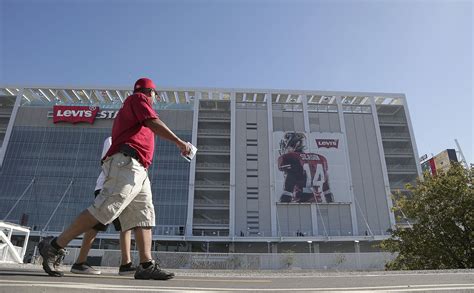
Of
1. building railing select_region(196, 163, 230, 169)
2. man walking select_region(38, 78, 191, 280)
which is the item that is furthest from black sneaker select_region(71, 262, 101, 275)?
building railing select_region(196, 163, 230, 169)

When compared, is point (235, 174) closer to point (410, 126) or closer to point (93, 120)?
point (93, 120)

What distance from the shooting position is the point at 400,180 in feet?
177

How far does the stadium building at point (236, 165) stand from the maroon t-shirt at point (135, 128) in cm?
4331

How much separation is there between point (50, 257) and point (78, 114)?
57.1 metres

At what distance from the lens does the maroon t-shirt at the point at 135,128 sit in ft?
9.05

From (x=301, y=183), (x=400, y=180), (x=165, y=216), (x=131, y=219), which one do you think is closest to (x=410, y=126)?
(x=400, y=180)

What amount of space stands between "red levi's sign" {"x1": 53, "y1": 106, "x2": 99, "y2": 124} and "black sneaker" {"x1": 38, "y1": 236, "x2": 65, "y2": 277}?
5555 cm

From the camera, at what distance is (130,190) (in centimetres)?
260

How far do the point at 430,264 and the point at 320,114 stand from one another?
4762cm

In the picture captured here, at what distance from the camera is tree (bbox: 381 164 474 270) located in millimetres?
9453

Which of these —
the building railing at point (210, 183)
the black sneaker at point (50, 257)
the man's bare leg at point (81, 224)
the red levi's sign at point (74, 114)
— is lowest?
the black sneaker at point (50, 257)

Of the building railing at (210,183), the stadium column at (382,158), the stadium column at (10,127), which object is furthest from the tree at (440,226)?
the stadium column at (10,127)

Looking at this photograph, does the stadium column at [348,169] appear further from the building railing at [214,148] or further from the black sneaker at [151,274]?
the black sneaker at [151,274]

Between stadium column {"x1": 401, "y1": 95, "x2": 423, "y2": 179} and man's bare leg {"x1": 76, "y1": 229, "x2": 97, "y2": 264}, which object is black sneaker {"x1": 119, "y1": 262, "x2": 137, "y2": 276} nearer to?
man's bare leg {"x1": 76, "y1": 229, "x2": 97, "y2": 264}
